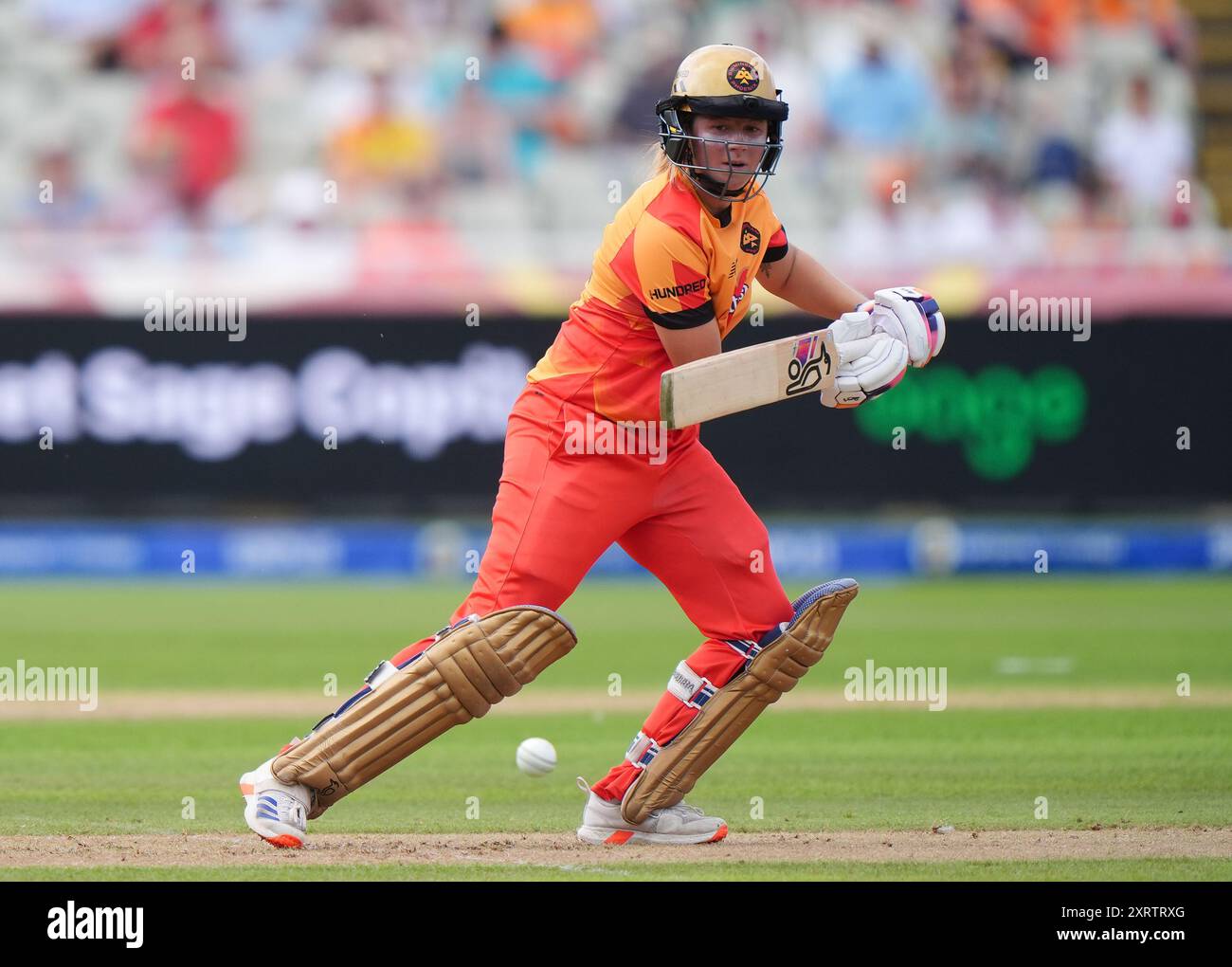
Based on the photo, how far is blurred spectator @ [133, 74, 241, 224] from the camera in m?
15.6

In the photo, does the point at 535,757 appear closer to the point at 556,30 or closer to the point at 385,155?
the point at 385,155

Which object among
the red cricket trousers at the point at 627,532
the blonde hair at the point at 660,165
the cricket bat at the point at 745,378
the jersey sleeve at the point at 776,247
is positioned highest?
the blonde hair at the point at 660,165

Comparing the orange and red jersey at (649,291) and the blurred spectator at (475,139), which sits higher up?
the blurred spectator at (475,139)

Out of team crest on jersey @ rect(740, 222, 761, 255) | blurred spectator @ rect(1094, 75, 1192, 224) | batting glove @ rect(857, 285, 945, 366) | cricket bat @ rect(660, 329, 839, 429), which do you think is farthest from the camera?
blurred spectator @ rect(1094, 75, 1192, 224)

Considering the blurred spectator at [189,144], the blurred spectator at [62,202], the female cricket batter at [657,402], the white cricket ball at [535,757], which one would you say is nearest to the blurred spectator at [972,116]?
the blurred spectator at [189,144]

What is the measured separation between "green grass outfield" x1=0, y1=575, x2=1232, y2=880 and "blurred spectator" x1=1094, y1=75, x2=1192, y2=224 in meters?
3.66

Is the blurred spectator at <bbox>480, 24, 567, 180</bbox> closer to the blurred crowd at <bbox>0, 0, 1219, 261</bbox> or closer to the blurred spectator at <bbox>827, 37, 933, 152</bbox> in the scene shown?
the blurred crowd at <bbox>0, 0, 1219, 261</bbox>

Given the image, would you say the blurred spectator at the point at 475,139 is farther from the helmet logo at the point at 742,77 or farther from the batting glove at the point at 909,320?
the helmet logo at the point at 742,77

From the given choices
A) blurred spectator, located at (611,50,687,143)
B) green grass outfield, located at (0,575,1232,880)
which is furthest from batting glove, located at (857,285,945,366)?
blurred spectator, located at (611,50,687,143)

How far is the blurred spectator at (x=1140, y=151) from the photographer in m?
16.2

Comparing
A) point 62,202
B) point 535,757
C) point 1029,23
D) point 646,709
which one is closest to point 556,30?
point 1029,23

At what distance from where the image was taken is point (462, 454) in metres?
14.3

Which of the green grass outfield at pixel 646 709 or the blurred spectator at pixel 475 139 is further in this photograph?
the blurred spectator at pixel 475 139

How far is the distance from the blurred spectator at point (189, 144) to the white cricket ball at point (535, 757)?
9.78 meters
